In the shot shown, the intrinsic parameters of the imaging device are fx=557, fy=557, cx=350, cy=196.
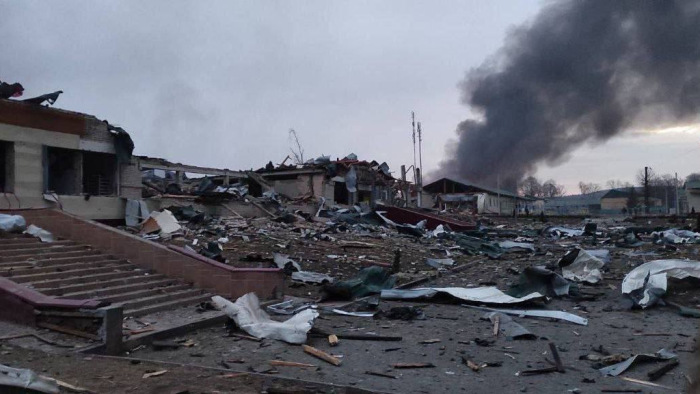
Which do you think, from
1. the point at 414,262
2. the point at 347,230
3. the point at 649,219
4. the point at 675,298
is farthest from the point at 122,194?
the point at 649,219

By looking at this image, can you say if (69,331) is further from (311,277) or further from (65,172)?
(65,172)

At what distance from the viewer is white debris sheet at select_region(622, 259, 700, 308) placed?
998 cm

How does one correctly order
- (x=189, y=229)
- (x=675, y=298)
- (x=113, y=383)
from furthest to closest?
(x=189, y=229) → (x=675, y=298) → (x=113, y=383)

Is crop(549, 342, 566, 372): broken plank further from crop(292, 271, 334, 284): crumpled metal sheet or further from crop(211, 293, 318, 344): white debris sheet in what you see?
crop(292, 271, 334, 284): crumpled metal sheet

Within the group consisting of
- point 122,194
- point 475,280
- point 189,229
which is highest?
point 122,194

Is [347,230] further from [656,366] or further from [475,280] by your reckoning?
[656,366]

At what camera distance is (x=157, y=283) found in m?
10.4

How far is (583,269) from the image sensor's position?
13109mm

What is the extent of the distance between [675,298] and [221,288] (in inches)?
333

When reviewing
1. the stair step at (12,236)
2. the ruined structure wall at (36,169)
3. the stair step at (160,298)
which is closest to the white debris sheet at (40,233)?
the stair step at (12,236)

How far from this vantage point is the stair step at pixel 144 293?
9048 millimetres

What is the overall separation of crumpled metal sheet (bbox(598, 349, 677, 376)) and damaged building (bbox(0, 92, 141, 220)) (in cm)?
1383

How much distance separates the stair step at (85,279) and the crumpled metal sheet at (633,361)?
318 inches

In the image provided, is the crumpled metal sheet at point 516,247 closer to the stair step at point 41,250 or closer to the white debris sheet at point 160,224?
the white debris sheet at point 160,224
